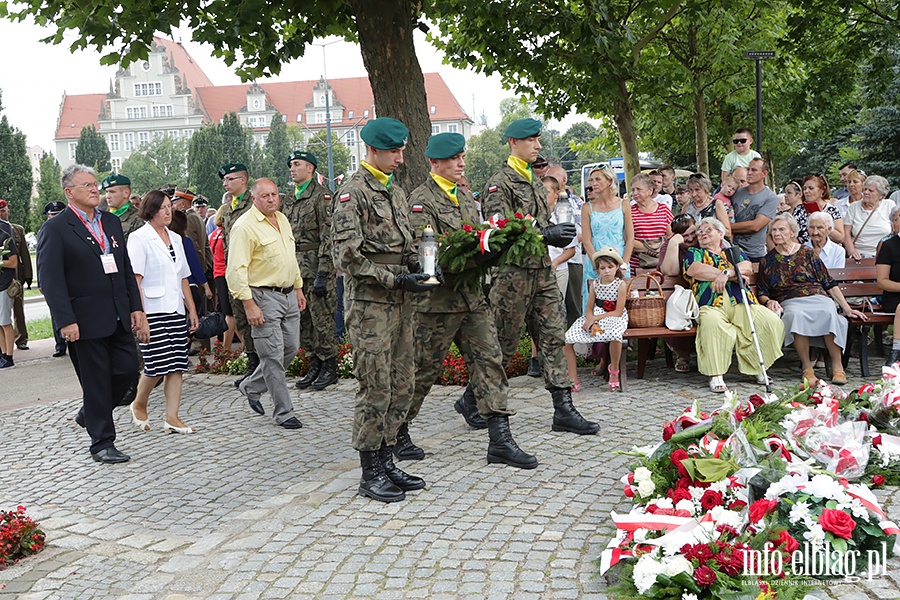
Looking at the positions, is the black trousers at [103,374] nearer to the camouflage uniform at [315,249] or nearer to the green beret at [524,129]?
the camouflage uniform at [315,249]

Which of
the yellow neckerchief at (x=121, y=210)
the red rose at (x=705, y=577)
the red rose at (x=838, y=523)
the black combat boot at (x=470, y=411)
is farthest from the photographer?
the yellow neckerchief at (x=121, y=210)

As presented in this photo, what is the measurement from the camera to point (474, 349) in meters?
6.54

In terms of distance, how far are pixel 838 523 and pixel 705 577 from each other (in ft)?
2.57

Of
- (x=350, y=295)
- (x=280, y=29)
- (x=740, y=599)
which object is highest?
(x=280, y=29)

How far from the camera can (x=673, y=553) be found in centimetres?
417

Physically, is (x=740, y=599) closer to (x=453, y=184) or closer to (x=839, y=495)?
(x=839, y=495)

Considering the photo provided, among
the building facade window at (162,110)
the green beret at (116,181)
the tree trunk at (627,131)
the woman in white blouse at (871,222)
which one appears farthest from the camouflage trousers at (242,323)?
the building facade window at (162,110)

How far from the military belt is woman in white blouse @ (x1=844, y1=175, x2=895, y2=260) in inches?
260

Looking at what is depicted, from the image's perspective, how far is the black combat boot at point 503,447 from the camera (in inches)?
250

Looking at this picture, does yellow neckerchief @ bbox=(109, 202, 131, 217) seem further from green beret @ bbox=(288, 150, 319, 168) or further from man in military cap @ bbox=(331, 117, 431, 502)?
man in military cap @ bbox=(331, 117, 431, 502)

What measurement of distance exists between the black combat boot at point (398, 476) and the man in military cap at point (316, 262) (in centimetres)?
358

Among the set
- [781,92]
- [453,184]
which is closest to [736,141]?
[453,184]

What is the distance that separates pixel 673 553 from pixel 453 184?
329 cm

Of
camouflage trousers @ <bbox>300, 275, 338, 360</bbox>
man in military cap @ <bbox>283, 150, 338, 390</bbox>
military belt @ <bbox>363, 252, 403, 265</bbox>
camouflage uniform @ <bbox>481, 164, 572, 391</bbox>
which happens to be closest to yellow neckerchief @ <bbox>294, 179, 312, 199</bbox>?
man in military cap @ <bbox>283, 150, 338, 390</bbox>
